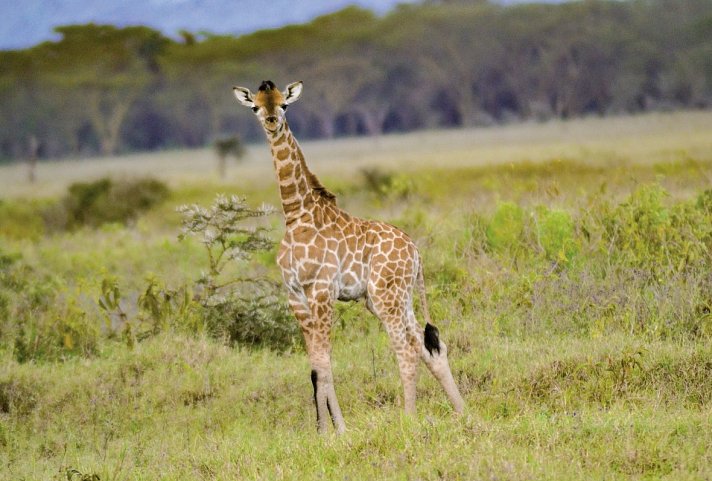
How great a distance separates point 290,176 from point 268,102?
553 mm

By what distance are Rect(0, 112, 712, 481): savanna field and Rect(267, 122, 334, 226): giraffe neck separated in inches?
61.0

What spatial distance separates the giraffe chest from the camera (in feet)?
22.9

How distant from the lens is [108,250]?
52.1ft

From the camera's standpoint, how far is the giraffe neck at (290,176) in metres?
7.14

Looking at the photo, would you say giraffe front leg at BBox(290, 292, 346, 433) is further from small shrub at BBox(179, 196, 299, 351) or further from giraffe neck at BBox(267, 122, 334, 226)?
small shrub at BBox(179, 196, 299, 351)

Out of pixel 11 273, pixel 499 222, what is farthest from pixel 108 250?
pixel 499 222

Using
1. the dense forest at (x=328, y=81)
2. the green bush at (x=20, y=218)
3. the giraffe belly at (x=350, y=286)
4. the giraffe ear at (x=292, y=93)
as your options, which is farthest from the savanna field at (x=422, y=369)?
the dense forest at (x=328, y=81)

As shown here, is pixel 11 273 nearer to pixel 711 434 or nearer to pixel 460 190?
pixel 711 434

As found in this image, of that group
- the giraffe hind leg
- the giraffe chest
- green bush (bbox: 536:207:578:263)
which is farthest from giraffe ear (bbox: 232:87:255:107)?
green bush (bbox: 536:207:578:263)

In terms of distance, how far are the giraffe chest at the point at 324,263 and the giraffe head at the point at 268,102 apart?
776 mm

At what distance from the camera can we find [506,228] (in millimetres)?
11406

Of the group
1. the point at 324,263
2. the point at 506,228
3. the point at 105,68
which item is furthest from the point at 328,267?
the point at 105,68

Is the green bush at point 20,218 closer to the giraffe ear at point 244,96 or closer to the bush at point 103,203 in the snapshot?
the bush at point 103,203

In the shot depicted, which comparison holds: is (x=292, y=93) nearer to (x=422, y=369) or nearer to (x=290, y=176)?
(x=290, y=176)
